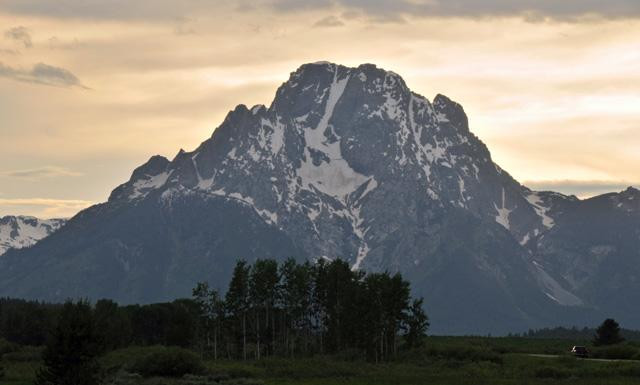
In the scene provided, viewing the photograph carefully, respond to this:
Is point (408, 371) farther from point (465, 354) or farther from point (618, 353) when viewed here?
point (618, 353)

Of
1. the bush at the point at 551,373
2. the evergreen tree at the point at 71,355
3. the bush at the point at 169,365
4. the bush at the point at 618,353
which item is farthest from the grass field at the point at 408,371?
the evergreen tree at the point at 71,355

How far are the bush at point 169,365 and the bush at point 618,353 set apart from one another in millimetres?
58352

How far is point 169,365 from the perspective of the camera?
164 m

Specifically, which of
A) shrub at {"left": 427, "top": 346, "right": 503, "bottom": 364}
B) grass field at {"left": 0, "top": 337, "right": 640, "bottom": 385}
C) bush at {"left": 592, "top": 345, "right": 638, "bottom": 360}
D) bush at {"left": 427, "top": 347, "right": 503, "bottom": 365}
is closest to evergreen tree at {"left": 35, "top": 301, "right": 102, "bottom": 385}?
grass field at {"left": 0, "top": 337, "right": 640, "bottom": 385}

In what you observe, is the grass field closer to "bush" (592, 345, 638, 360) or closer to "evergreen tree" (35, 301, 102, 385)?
"bush" (592, 345, 638, 360)

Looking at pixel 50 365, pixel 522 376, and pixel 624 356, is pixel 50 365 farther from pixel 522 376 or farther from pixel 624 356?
pixel 624 356

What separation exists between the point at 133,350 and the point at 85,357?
84.0 metres

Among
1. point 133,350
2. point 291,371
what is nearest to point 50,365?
point 291,371

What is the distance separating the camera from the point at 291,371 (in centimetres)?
16525

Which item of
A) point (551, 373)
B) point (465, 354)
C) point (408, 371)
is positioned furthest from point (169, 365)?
point (551, 373)

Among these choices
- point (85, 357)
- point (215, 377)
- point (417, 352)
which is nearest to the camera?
point (85, 357)

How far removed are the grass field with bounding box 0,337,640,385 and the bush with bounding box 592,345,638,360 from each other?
0.97 m

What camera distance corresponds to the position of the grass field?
14512 cm

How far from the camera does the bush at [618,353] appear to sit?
581ft
